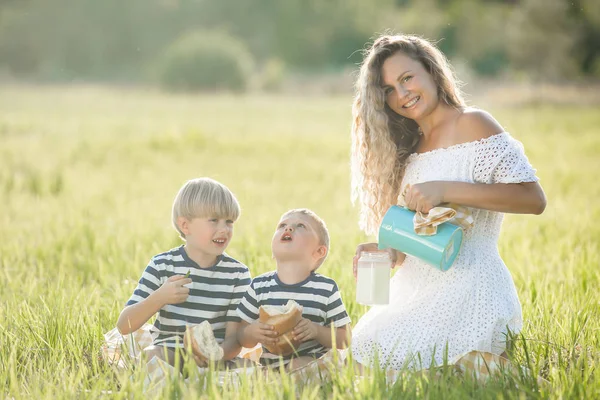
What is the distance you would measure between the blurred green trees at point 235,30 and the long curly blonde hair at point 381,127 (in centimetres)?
2591

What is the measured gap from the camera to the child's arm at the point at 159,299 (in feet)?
8.55

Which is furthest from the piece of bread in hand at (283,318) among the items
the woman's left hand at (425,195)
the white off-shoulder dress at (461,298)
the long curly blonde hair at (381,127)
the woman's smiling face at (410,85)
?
the woman's smiling face at (410,85)

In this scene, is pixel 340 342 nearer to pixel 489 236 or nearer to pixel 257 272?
pixel 489 236

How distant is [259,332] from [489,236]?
0.87 m

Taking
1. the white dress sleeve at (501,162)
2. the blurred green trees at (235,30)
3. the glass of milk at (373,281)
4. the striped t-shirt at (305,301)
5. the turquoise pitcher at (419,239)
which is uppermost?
the blurred green trees at (235,30)

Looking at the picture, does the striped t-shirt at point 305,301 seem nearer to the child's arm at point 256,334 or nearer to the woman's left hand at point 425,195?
the child's arm at point 256,334

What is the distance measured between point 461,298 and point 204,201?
36.1 inches

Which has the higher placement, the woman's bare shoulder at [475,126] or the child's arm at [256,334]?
the woman's bare shoulder at [475,126]

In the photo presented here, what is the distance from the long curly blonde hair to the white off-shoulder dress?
0.22 meters

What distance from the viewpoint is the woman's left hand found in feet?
8.48

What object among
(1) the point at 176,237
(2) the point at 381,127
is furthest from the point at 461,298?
(1) the point at 176,237

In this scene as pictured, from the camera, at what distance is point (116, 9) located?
37.3 meters

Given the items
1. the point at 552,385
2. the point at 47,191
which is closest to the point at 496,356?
the point at 552,385

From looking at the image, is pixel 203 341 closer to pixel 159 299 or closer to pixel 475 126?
pixel 159 299
